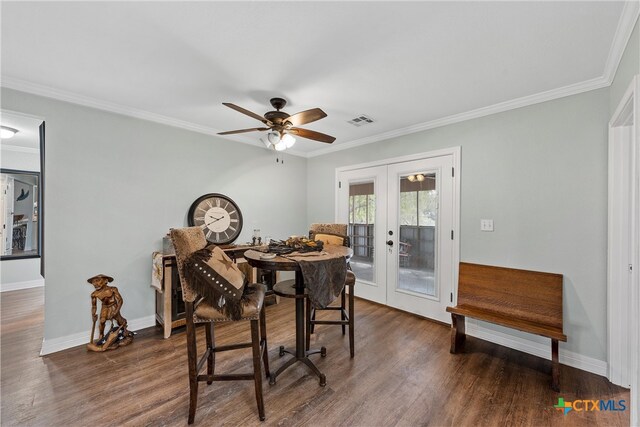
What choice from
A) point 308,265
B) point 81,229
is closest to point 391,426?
A: point 308,265

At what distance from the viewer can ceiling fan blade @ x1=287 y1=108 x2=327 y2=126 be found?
223 centimetres

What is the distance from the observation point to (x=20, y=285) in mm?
4383

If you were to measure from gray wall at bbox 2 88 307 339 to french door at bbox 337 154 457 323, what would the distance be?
2028 mm

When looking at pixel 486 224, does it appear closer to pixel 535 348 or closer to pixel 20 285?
pixel 535 348

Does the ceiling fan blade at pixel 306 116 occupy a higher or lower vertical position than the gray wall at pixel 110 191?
higher

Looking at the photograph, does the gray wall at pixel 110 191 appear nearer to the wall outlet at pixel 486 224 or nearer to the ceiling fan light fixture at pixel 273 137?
the ceiling fan light fixture at pixel 273 137

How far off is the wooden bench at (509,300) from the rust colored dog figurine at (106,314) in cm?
334

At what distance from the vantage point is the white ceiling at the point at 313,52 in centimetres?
157

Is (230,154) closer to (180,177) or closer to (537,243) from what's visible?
(180,177)

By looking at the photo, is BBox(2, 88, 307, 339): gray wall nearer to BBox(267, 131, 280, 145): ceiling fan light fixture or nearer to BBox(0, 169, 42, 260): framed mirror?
BBox(267, 131, 280, 145): ceiling fan light fixture

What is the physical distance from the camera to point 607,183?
2.24 metres

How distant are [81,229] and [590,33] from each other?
458cm

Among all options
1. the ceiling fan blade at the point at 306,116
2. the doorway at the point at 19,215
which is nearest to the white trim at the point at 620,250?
the ceiling fan blade at the point at 306,116

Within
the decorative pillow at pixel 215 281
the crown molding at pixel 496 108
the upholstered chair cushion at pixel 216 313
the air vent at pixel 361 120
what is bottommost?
the upholstered chair cushion at pixel 216 313
